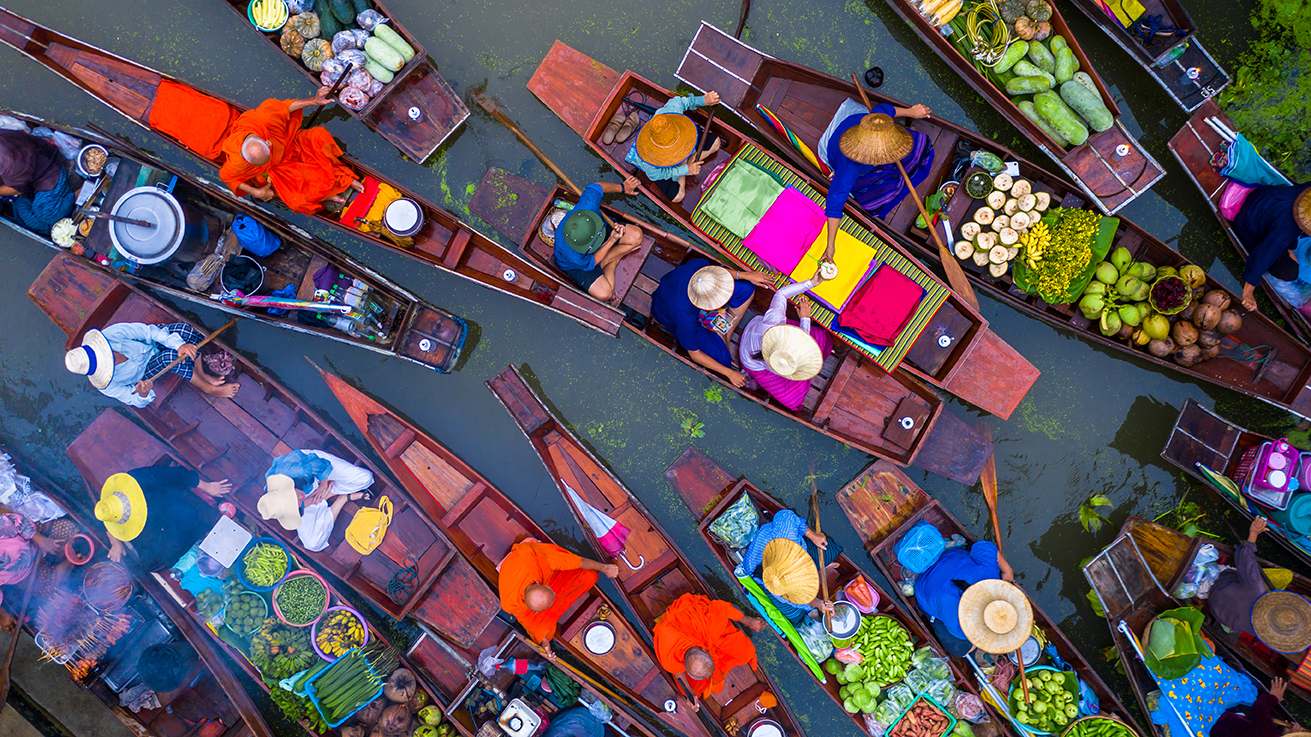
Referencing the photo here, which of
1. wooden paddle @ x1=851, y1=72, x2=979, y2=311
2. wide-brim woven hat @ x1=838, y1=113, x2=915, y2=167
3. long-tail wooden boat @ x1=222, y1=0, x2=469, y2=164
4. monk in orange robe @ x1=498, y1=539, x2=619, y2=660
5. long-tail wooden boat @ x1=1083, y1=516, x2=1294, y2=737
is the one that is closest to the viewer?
wide-brim woven hat @ x1=838, y1=113, x2=915, y2=167

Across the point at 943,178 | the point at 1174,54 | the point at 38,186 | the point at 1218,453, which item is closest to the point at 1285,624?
the point at 1218,453

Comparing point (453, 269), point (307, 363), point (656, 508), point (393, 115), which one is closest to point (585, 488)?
point (656, 508)

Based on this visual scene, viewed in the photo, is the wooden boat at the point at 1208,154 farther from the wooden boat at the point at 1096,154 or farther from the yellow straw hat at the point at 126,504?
the yellow straw hat at the point at 126,504

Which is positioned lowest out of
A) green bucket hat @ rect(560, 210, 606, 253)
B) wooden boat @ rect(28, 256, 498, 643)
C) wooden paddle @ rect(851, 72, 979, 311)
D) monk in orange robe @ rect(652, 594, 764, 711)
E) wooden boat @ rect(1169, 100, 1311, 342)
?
wooden boat @ rect(28, 256, 498, 643)

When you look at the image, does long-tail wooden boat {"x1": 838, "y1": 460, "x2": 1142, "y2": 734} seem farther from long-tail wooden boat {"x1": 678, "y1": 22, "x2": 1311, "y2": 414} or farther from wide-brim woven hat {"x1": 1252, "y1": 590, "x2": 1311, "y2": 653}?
long-tail wooden boat {"x1": 678, "y1": 22, "x2": 1311, "y2": 414}

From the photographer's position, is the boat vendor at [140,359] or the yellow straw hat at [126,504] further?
the yellow straw hat at [126,504]

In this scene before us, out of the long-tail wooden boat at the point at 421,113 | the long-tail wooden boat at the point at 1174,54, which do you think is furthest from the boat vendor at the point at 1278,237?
the long-tail wooden boat at the point at 421,113

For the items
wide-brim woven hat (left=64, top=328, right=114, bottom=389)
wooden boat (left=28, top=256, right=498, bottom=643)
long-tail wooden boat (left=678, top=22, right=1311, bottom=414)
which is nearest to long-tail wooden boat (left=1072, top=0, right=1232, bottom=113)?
long-tail wooden boat (left=678, top=22, right=1311, bottom=414)
